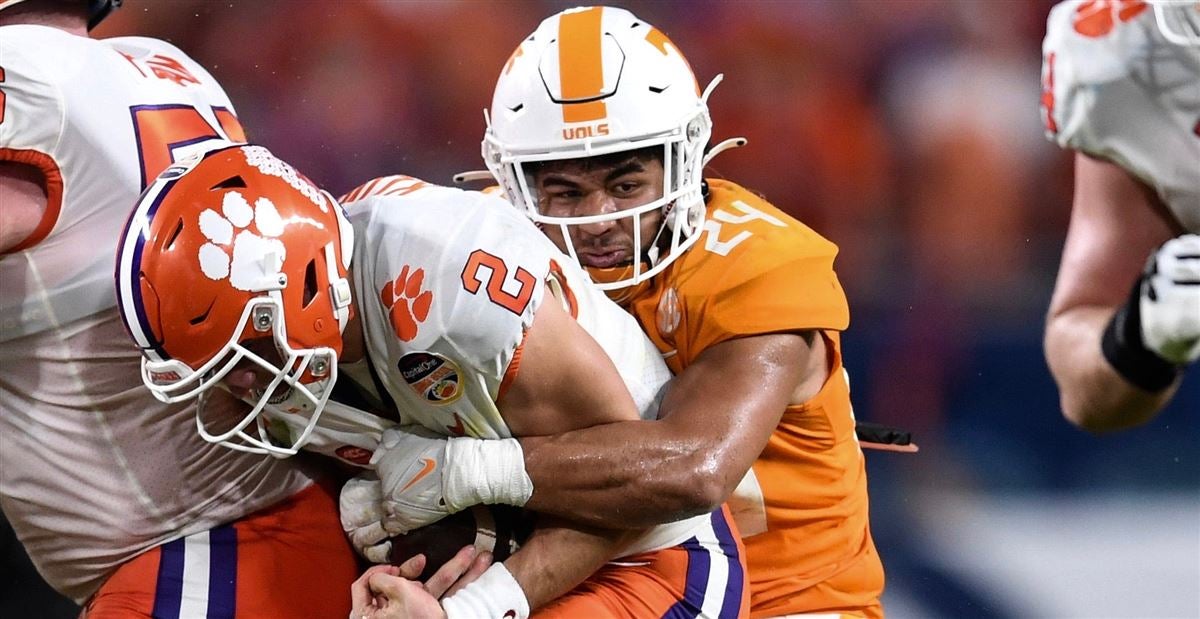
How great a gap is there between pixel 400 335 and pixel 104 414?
47 cm

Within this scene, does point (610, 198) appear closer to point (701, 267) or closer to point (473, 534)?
point (701, 267)

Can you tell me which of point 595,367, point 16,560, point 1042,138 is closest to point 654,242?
point 595,367

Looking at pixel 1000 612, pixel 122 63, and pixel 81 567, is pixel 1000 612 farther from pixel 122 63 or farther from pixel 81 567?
pixel 122 63

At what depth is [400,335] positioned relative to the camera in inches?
63.8

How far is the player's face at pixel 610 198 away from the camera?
6.72 ft

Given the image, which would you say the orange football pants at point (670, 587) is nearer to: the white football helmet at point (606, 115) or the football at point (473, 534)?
the football at point (473, 534)

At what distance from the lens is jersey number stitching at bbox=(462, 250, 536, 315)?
1.60 m

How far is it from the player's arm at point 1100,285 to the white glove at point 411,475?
2.79 feet

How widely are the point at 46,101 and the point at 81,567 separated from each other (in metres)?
0.64

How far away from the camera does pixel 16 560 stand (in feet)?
8.82

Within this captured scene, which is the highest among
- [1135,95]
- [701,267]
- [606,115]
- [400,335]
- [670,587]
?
[1135,95]

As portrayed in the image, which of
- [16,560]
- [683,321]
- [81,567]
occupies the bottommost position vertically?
[16,560]

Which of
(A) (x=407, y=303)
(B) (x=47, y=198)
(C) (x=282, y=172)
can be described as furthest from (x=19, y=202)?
(A) (x=407, y=303)

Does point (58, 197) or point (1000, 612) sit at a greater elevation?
point (58, 197)
